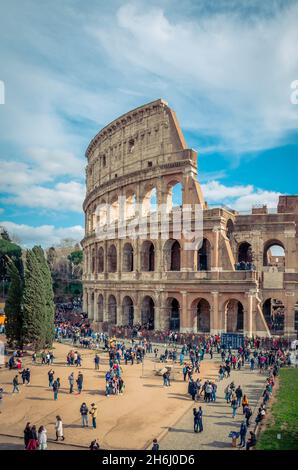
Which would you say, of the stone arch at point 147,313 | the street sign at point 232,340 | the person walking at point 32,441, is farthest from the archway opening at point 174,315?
the person walking at point 32,441

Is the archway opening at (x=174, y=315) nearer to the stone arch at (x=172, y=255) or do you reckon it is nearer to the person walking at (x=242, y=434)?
the stone arch at (x=172, y=255)

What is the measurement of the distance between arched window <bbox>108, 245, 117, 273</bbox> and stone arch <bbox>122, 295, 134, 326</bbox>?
13.1 feet

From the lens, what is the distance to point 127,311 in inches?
1652

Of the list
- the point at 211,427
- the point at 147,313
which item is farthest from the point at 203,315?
the point at 211,427

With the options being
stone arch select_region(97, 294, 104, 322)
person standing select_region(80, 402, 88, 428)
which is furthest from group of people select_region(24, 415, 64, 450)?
stone arch select_region(97, 294, 104, 322)

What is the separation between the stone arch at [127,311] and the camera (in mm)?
41594

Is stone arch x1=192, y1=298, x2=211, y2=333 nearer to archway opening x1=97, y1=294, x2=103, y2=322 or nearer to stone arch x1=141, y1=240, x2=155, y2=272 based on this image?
stone arch x1=141, y1=240, x2=155, y2=272

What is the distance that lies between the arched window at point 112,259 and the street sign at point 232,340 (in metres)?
15.8

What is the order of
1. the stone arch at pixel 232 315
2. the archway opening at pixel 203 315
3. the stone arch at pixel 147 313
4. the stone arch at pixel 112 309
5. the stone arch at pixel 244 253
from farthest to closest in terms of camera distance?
the stone arch at pixel 112 309 < the stone arch at pixel 244 253 < the stone arch at pixel 147 313 < the archway opening at pixel 203 315 < the stone arch at pixel 232 315

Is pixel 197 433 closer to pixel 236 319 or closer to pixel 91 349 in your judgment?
pixel 91 349

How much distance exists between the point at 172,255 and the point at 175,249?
0.67 metres

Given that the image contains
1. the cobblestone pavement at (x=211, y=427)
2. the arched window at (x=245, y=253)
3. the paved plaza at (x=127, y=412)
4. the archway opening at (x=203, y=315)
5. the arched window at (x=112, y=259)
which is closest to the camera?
the cobblestone pavement at (x=211, y=427)

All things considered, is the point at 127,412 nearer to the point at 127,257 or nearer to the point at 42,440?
the point at 42,440
